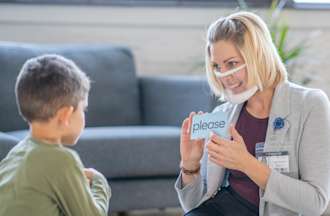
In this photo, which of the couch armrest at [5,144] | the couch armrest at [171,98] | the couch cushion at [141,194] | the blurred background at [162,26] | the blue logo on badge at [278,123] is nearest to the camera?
the blue logo on badge at [278,123]

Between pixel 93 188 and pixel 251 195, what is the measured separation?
1.63ft

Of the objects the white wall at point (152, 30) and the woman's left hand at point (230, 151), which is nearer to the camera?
the woman's left hand at point (230, 151)

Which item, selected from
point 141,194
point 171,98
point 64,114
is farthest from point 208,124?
point 171,98

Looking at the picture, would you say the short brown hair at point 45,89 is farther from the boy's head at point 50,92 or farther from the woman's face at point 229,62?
the woman's face at point 229,62

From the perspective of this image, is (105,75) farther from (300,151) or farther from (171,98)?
(300,151)

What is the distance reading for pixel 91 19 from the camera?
11.1ft

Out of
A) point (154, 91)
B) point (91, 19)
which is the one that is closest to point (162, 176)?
point (154, 91)

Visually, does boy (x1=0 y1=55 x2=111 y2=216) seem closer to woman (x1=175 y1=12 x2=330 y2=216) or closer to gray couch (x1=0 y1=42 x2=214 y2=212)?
woman (x1=175 y1=12 x2=330 y2=216)

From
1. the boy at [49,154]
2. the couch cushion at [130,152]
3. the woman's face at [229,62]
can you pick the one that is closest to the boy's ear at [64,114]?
the boy at [49,154]

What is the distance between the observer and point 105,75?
10.1 feet

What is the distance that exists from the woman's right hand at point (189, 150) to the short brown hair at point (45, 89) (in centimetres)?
45

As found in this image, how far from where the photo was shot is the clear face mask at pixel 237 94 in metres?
1.73

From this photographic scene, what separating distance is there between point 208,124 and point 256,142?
0.60 ft

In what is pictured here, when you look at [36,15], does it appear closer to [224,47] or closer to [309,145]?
[224,47]
